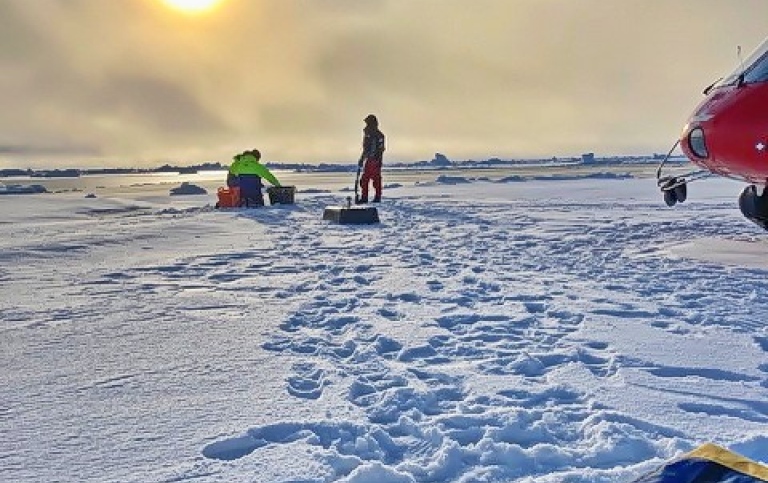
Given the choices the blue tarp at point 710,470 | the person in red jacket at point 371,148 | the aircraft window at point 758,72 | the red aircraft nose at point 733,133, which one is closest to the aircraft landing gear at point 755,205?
the red aircraft nose at point 733,133

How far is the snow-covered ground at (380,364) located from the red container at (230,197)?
25.6ft

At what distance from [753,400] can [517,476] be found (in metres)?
1.37

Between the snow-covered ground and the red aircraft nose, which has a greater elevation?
the red aircraft nose

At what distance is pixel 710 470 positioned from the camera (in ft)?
5.44

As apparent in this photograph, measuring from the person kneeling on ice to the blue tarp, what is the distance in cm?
1420

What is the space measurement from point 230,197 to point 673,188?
10.3 meters

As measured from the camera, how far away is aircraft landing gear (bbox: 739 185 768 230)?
22.3ft

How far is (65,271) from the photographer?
658 cm

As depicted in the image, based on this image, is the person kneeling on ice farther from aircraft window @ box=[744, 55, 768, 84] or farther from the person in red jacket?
aircraft window @ box=[744, 55, 768, 84]

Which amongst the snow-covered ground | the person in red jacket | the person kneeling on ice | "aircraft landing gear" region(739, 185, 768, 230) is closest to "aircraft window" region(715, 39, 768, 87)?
"aircraft landing gear" region(739, 185, 768, 230)

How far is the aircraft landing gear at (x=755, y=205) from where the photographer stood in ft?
22.3

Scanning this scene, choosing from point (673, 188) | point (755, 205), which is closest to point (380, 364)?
point (755, 205)

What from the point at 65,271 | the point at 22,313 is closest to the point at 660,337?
the point at 22,313

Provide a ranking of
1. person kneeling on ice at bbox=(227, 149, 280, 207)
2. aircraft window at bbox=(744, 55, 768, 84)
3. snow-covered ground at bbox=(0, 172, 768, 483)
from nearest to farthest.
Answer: snow-covered ground at bbox=(0, 172, 768, 483), aircraft window at bbox=(744, 55, 768, 84), person kneeling on ice at bbox=(227, 149, 280, 207)
